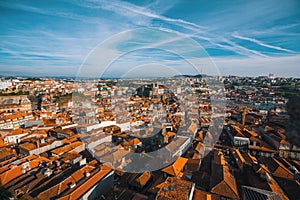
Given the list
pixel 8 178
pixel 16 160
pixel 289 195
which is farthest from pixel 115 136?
pixel 289 195

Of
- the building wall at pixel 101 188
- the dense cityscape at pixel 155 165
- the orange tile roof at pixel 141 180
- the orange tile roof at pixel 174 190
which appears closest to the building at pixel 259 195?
the dense cityscape at pixel 155 165

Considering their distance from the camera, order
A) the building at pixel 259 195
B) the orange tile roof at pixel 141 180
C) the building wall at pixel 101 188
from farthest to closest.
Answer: the orange tile roof at pixel 141 180 → the building wall at pixel 101 188 → the building at pixel 259 195

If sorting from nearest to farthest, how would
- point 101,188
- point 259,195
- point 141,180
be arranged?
1. point 259,195
2. point 101,188
3. point 141,180

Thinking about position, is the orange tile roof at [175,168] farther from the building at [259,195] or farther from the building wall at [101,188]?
the building at [259,195]

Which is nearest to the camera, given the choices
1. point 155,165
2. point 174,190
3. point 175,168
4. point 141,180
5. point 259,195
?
point 259,195

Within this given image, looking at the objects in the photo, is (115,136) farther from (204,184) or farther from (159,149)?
(204,184)

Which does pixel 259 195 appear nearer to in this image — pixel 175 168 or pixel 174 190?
pixel 174 190

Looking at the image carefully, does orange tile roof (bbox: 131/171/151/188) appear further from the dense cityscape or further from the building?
the building

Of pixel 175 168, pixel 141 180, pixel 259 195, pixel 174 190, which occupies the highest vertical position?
pixel 259 195

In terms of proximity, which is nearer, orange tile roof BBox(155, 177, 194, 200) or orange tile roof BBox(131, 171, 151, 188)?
orange tile roof BBox(155, 177, 194, 200)

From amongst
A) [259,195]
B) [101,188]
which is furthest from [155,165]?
[259,195]

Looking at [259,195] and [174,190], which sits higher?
[259,195]

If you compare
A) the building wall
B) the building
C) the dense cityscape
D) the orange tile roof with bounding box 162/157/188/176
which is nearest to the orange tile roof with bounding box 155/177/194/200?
Answer: the dense cityscape

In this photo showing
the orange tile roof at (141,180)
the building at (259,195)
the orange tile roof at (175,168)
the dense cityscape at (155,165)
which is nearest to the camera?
the building at (259,195)
